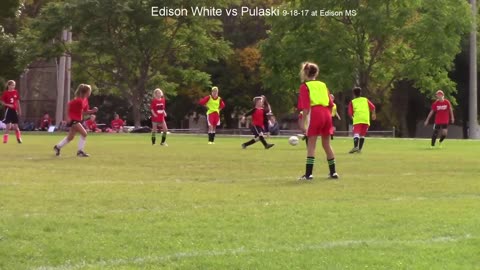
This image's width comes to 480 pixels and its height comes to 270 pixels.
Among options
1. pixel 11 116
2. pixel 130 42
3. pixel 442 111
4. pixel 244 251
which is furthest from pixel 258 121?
pixel 130 42

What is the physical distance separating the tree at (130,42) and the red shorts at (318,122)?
36775 mm

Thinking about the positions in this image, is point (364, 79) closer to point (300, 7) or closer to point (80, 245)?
point (300, 7)

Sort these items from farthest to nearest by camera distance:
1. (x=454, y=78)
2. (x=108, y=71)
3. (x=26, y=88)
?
(x=26, y=88)
(x=454, y=78)
(x=108, y=71)

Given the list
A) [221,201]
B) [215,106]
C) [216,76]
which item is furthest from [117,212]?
[216,76]

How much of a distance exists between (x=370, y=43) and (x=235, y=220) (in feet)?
143

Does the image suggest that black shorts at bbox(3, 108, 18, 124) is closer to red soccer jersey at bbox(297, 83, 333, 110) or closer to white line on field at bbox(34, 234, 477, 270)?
red soccer jersey at bbox(297, 83, 333, 110)

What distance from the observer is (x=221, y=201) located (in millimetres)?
9680

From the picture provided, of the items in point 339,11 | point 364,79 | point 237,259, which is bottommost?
point 237,259

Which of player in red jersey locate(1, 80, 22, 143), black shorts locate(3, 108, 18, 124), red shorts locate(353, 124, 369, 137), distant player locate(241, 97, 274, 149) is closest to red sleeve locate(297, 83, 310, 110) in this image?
red shorts locate(353, 124, 369, 137)

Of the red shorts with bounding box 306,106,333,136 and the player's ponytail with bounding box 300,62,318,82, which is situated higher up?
the player's ponytail with bounding box 300,62,318,82

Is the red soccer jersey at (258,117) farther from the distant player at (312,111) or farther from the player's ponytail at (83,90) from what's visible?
the distant player at (312,111)

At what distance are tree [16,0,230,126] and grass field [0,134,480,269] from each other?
36.2 meters

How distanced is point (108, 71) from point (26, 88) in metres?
16.5

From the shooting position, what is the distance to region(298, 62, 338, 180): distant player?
42.4 ft
